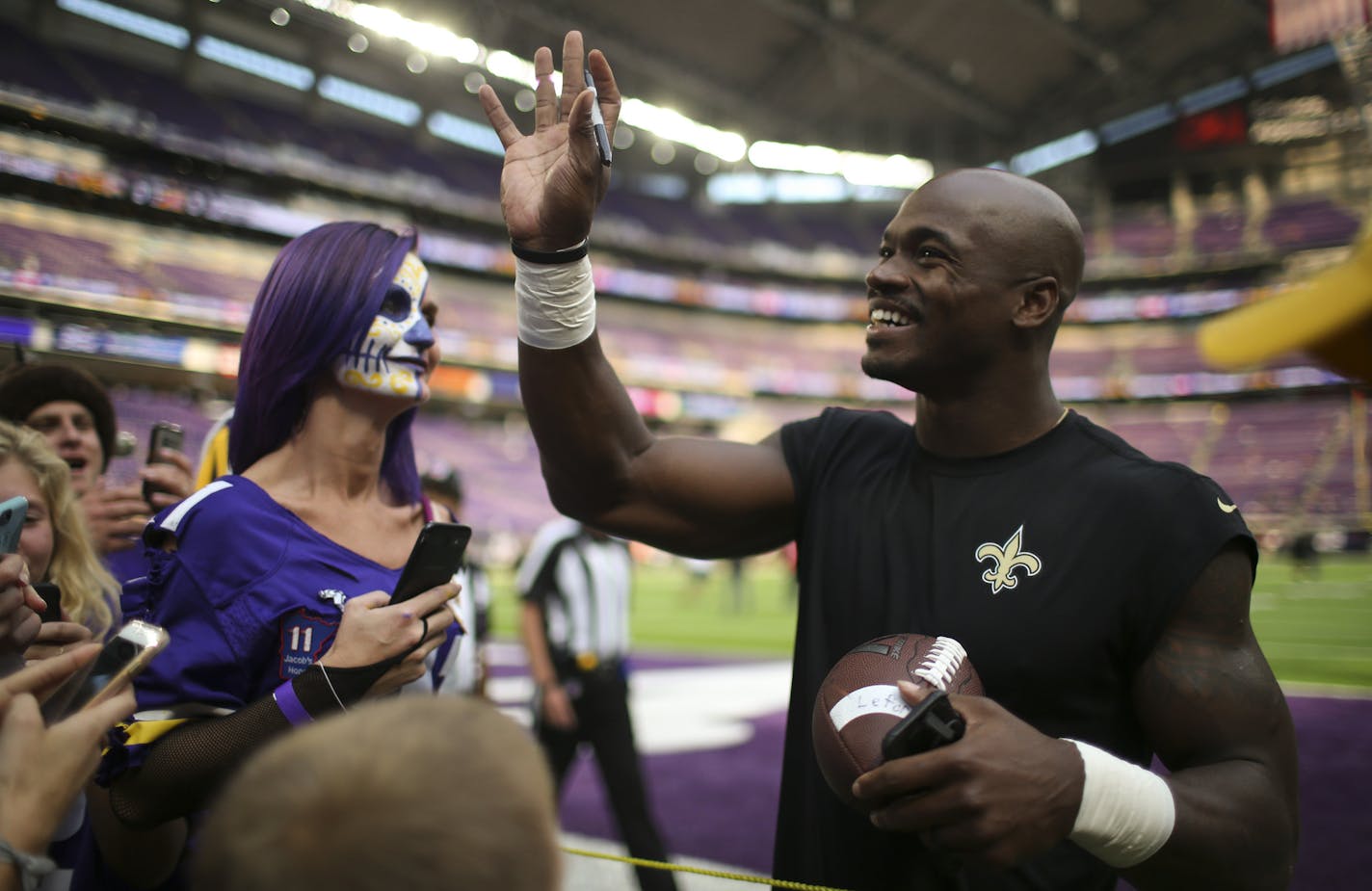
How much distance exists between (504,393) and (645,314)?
10.9m

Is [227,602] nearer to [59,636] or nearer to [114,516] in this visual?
[59,636]

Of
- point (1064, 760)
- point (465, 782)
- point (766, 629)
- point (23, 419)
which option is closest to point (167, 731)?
point (465, 782)

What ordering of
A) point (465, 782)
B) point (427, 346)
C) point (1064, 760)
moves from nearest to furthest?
point (465, 782), point (1064, 760), point (427, 346)

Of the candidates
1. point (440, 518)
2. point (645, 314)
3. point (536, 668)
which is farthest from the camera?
point (645, 314)

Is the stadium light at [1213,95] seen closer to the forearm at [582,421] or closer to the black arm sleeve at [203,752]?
the forearm at [582,421]

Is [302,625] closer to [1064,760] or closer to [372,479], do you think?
[372,479]

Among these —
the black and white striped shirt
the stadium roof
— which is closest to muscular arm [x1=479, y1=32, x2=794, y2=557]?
the black and white striped shirt

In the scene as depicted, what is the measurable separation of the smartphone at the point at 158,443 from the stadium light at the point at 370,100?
3208 cm

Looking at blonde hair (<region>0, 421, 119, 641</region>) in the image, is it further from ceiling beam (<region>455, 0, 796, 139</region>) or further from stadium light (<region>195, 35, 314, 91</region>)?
stadium light (<region>195, 35, 314, 91</region>)

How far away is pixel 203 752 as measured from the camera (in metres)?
1.74

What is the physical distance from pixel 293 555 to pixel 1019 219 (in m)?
1.76

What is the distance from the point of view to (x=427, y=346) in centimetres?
233

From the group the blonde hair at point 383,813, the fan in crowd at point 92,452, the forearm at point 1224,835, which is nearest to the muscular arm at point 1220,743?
the forearm at point 1224,835

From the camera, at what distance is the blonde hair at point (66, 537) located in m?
2.30
